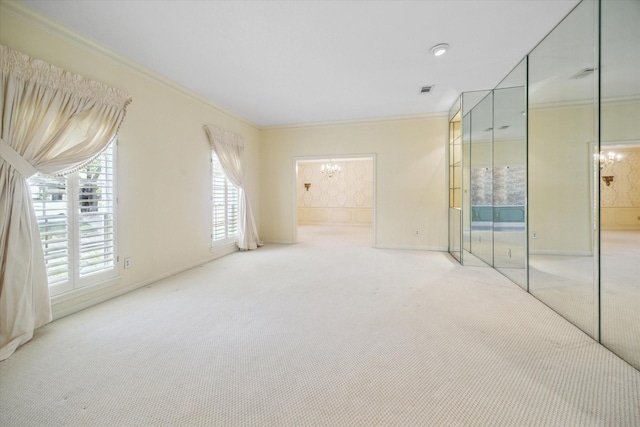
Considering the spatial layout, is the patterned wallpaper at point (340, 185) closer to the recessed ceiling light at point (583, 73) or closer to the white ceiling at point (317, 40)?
the white ceiling at point (317, 40)

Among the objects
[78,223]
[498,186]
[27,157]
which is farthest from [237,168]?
[498,186]

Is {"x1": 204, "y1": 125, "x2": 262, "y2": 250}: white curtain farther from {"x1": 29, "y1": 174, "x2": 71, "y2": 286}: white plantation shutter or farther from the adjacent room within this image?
{"x1": 29, "y1": 174, "x2": 71, "y2": 286}: white plantation shutter

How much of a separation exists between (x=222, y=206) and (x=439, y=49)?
4.20 m

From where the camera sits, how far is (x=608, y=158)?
6.75 ft

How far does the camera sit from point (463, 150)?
4.53m

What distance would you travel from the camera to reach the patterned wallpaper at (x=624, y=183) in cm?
189

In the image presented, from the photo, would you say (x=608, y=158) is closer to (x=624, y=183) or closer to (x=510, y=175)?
(x=624, y=183)

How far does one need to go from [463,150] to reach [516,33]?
1987mm

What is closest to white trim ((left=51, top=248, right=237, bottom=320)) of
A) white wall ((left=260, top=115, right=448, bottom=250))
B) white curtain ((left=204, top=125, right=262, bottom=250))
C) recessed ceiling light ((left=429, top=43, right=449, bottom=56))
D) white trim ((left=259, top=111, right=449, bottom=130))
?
white curtain ((left=204, top=125, right=262, bottom=250))

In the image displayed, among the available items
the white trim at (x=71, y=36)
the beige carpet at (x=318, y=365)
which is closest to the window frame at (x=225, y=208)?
the white trim at (x=71, y=36)

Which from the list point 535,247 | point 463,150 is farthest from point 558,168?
point 463,150

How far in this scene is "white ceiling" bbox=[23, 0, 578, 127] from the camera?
7.74 feet

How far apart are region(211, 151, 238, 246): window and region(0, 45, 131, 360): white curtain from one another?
7.45ft

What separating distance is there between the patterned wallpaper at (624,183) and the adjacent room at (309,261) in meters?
0.02
